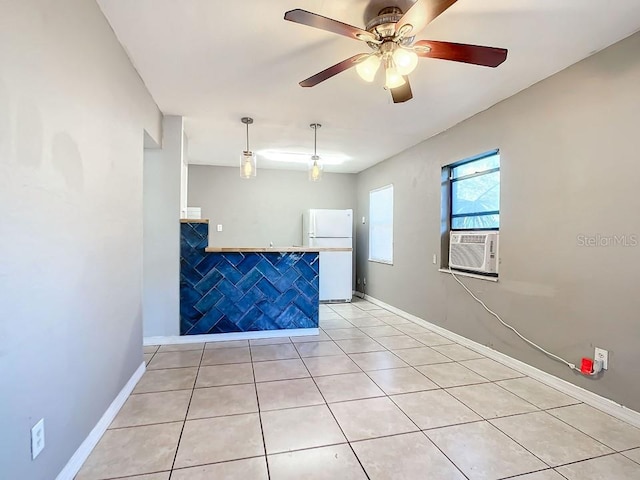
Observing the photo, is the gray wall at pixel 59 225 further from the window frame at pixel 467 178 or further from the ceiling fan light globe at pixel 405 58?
the window frame at pixel 467 178

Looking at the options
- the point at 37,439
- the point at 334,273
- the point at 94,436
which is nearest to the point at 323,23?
the point at 37,439

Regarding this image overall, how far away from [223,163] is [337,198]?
2.13 meters

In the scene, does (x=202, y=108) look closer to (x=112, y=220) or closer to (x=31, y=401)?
(x=112, y=220)

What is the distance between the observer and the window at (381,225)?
518 cm

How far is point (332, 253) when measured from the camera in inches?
218

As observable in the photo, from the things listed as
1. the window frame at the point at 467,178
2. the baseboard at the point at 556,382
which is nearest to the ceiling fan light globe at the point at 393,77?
the window frame at the point at 467,178

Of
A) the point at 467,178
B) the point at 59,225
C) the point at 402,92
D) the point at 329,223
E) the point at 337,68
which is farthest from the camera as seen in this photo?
the point at 329,223

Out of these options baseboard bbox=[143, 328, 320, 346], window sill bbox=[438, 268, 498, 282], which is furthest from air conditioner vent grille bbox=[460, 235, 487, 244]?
baseboard bbox=[143, 328, 320, 346]

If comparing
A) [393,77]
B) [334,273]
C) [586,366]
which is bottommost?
[586,366]

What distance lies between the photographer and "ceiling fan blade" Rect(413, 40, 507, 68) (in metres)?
1.65

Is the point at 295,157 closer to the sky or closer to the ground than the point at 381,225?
closer to the sky

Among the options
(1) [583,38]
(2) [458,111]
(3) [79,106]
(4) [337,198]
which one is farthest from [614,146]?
(4) [337,198]

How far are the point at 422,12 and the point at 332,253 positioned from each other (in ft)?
14.0

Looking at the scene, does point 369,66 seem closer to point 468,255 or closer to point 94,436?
point 468,255
